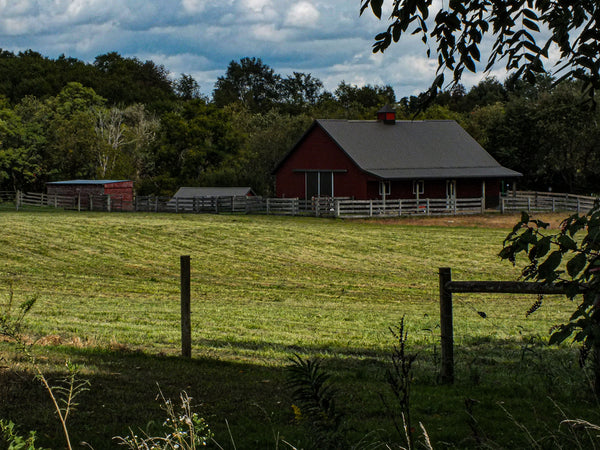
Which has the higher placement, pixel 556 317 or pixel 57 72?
pixel 57 72

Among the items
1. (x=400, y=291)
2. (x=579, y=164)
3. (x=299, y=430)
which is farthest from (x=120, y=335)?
(x=579, y=164)

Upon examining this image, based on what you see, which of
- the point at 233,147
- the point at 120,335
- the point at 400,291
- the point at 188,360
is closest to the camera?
the point at 188,360

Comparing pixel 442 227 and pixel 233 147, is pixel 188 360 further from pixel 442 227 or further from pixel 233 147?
pixel 233 147

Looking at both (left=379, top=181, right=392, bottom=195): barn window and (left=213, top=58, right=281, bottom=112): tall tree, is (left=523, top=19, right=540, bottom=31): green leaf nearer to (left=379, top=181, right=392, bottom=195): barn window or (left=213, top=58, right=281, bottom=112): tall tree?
(left=379, top=181, right=392, bottom=195): barn window

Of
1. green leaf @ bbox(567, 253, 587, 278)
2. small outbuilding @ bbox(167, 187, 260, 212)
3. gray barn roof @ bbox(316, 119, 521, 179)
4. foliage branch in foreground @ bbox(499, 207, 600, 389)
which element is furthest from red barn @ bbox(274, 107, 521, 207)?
green leaf @ bbox(567, 253, 587, 278)

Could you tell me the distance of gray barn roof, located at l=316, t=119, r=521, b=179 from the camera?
5028 centimetres

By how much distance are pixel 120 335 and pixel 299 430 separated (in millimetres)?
6635

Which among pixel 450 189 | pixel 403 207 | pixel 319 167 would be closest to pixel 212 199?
pixel 319 167

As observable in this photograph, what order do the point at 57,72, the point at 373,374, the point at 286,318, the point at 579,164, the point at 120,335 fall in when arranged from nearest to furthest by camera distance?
the point at 373,374 < the point at 120,335 < the point at 286,318 < the point at 579,164 < the point at 57,72

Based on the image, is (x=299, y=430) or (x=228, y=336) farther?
(x=228, y=336)

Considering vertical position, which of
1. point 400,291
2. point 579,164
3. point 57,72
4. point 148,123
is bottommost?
point 400,291

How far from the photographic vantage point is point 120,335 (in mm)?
11844

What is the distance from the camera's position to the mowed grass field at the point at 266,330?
644 cm

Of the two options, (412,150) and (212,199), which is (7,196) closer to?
(212,199)
